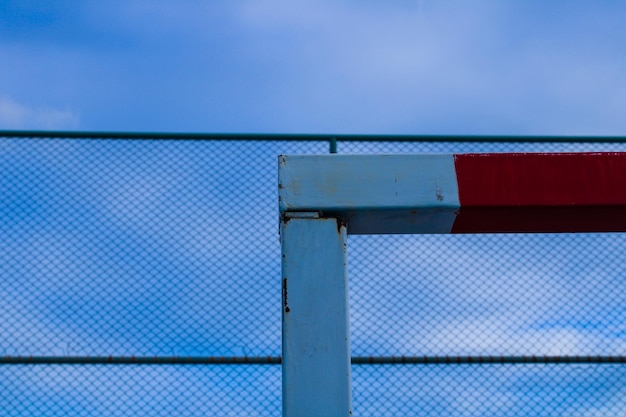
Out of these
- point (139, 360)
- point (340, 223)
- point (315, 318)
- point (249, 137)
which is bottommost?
point (315, 318)

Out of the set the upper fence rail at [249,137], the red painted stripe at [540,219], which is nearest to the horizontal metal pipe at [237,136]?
the upper fence rail at [249,137]

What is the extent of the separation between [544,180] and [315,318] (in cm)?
62

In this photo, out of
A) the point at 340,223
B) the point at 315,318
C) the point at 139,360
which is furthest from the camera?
the point at 139,360

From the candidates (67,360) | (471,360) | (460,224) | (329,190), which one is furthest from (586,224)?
(67,360)

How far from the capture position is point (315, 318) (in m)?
1.48

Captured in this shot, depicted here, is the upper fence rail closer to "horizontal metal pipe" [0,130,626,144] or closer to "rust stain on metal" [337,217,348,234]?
"horizontal metal pipe" [0,130,626,144]

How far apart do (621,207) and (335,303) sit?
703 mm

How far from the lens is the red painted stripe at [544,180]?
1.55 metres

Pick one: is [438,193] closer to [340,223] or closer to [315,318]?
[340,223]

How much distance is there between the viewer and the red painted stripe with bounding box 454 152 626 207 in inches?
61.1

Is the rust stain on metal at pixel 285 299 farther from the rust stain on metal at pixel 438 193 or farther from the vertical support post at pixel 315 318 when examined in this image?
the rust stain on metal at pixel 438 193

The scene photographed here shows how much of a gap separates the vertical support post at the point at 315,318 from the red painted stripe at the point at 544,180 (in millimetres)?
336

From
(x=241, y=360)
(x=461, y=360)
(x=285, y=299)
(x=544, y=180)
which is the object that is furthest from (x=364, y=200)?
(x=461, y=360)

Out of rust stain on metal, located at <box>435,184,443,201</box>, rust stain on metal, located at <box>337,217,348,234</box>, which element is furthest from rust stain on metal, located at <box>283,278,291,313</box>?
rust stain on metal, located at <box>435,184,443,201</box>
